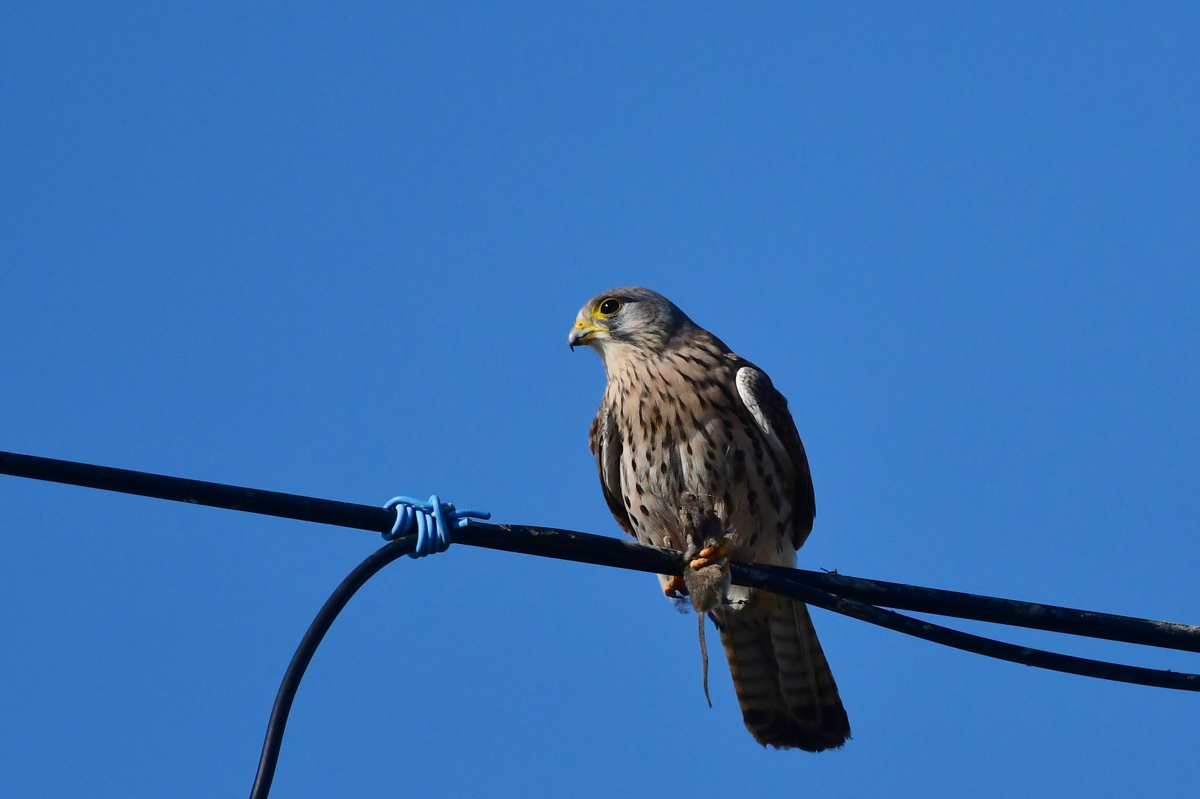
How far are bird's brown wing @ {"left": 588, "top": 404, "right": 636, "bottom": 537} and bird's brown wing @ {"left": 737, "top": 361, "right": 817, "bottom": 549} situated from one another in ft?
2.26

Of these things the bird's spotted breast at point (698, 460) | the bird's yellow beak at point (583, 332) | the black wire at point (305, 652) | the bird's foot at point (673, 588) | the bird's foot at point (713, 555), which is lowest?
the black wire at point (305, 652)

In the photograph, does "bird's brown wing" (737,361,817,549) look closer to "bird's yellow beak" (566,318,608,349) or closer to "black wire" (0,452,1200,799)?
"bird's yellow beak" (566,318,608,349)

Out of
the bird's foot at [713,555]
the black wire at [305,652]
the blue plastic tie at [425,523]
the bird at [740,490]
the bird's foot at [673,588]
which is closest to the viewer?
the black wire at [305,652]

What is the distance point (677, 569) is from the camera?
14.6 feet

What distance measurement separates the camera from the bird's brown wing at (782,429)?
6281mm

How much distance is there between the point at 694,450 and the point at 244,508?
3.26 metres

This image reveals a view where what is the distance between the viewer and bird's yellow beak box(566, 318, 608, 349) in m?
7.09

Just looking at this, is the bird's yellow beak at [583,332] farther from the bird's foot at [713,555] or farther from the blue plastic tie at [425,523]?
the blue plastic tie at [425,523]

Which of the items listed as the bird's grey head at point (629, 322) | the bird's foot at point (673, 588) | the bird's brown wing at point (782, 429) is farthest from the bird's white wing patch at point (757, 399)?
the bird's foot at point (673, 588)

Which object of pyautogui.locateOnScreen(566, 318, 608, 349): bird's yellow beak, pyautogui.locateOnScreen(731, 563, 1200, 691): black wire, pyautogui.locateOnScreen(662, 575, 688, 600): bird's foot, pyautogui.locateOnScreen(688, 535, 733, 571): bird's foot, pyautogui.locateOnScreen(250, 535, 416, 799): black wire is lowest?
pyautogui.locateOnScreen(250, 535, 416, 799): black wire

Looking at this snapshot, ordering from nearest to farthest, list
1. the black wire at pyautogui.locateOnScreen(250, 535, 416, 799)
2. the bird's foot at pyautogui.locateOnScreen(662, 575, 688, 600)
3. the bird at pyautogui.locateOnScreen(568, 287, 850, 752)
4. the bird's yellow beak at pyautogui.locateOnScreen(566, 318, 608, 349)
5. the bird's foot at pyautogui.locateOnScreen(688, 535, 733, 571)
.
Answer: the black wire at pyautogui.locateOnScreen(250, 535, 416, 799) < the bird's foot at pyautogui.locateOnScreen(688, 535, 733, 571) < the bird's foot at pyautogui.locateOnScreen(662, 575, 688, 600) < the bird at pyautogui.locateOnScreen(568, 287, 850, 752) < the bird's yellow beak at pyautogui.locateOnScreen(566, 318, 608, 349)

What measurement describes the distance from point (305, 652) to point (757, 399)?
3.53 m

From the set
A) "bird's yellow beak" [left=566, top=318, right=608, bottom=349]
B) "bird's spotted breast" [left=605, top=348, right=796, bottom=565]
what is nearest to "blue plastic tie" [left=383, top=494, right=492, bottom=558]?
"bird's spotted breast" [left=605, top=348, right=796, bottom=565]

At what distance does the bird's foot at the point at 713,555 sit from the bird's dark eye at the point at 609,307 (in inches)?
83.8
